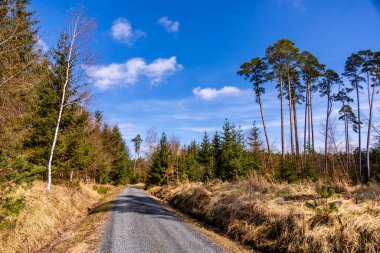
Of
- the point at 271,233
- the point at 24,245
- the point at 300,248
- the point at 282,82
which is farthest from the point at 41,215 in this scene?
the point at 282,82

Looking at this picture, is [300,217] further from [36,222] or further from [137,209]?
[137,209]

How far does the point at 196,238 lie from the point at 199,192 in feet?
22.7

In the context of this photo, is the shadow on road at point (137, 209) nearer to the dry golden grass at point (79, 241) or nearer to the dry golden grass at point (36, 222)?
the dry golden grass at point (36, 222)

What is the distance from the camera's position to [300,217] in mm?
7117

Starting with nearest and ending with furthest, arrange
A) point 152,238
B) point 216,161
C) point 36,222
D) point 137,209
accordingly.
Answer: point 152,238
point 36,222
point 137,209
point 216,161

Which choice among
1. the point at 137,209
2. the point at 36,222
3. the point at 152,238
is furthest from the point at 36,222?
the point at 137,209

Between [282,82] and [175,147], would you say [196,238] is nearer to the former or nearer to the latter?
[282,82]

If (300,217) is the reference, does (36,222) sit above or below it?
below

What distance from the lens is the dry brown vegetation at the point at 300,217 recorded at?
5859mm

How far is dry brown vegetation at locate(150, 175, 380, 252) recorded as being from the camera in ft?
19.2

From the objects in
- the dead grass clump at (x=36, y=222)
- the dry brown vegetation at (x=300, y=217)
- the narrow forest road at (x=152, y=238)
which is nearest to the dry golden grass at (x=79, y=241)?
the narrow forest road at (x=152, y=238)

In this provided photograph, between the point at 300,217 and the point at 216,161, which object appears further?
the point at 216,161

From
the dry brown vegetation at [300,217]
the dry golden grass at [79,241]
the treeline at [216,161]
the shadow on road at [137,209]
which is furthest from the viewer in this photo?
the treeline at [216,161]

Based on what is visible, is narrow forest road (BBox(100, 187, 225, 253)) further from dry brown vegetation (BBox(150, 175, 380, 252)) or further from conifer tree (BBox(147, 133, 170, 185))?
conifer tree (BBox(147, 133, 170, 185))
